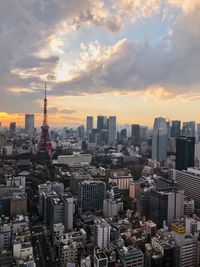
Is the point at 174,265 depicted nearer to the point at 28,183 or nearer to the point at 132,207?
the point at 132,207

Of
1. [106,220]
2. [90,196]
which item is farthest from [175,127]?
[106,220]

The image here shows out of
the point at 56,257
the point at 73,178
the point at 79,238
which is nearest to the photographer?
the point at 56,257

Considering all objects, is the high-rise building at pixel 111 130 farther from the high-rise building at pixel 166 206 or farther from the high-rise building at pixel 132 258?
the high-rise building at pixel 132 258

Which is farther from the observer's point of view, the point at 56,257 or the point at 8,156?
the point at 8,156

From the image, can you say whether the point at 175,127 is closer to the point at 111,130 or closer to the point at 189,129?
the point at 189,129

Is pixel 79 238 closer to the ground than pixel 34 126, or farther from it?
closer to the ground

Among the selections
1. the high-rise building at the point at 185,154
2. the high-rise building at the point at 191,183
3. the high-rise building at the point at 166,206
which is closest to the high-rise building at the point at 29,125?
the high-rise building at the point at 185,154

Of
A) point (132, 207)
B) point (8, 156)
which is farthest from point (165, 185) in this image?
point (8, 156)

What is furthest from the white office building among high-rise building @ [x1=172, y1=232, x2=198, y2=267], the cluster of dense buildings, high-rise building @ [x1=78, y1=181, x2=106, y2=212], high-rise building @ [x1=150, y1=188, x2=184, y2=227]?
high-rise building @ [x1=172, y1=232, x2=198, y2=267]

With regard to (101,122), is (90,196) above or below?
below
